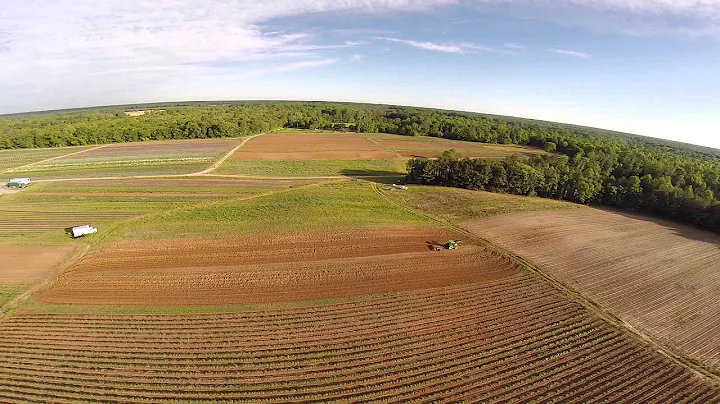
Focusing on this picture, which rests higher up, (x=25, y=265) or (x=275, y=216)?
(x=275, y=216)

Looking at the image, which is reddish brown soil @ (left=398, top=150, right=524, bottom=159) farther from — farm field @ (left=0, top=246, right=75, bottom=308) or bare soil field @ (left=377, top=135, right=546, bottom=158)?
farm field @ (left=0, top=246, right=75, bottom=308)

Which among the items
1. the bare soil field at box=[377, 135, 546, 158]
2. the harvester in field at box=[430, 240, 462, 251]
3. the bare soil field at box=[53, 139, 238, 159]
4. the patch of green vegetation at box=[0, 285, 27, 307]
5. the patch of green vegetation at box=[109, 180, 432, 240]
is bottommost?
the patch of green vegetation at box=[0, 285, 27, 307]

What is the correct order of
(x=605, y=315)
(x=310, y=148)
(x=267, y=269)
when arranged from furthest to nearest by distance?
(x=310, y=148), (x=267, y=269), (x=605, y=315)

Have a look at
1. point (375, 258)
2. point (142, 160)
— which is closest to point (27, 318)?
point (375, 258)

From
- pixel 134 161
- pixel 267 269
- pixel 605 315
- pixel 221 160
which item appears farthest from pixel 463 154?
pixel 134 161

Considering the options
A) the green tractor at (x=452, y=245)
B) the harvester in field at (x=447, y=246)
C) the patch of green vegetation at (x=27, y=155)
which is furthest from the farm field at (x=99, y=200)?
the green tractor at (x=452, y=245)

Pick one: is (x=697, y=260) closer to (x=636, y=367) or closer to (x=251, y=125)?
(x=636, y=367)

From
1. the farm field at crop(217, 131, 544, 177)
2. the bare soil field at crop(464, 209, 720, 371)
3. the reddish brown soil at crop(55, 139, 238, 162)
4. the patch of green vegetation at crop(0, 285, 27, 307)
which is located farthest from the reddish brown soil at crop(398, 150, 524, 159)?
the patch of green vegetation at crop(0, 285, 27, 307)

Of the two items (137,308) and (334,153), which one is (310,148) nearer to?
(334,153)

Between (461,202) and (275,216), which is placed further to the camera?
(461,202)
